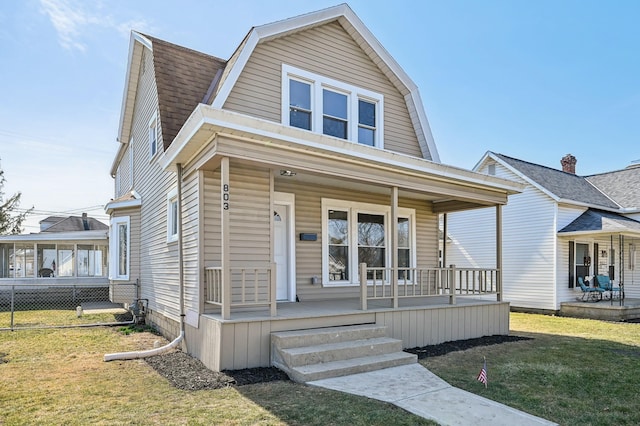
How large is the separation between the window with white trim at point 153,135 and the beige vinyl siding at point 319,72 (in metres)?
2.55

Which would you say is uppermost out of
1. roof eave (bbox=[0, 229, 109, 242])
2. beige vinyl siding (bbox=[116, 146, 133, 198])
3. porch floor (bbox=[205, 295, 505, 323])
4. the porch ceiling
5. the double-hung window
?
the double-hung window

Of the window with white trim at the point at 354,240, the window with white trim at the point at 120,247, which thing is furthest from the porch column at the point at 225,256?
the window with white trim at the point at 120,247

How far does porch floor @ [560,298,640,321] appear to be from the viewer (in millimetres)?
12180

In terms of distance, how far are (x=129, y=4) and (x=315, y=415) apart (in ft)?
33.1

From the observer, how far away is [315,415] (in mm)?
3848

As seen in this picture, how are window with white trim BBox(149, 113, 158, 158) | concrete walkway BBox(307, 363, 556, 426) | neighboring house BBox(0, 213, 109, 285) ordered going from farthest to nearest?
neighboring house BBox(0, 213, 109, 285)
window with white trim BBox(149, 113, 158, 158)
concrete walkway BBox(307, 363, 556, 426)

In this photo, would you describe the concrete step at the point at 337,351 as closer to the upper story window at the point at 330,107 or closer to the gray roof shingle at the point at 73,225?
the upper story window at the point at 330,107

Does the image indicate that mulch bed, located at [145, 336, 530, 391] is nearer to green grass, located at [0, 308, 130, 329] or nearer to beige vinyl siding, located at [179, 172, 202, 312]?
beige vinyl siding, located at [179, 172, 202, 312]

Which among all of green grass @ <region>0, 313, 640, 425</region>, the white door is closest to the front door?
the white door

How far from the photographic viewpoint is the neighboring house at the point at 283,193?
585cm

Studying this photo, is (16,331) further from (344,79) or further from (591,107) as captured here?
(591,107)

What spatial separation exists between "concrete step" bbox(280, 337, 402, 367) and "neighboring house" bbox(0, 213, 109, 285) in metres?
14.4

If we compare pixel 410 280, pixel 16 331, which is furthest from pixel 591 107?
pixel 16 331

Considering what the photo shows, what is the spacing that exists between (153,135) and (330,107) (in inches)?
172
